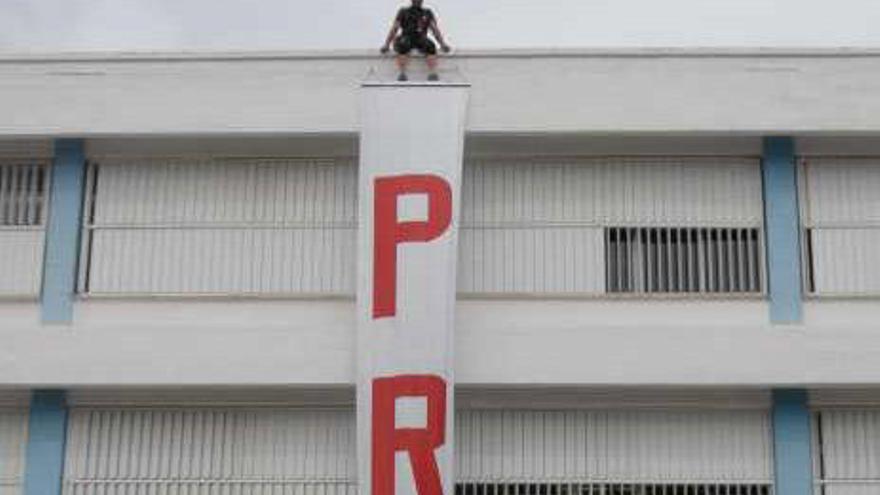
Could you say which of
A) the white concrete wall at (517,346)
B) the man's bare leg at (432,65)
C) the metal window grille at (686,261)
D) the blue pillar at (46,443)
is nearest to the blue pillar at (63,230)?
the white concrete wall at (517,346)

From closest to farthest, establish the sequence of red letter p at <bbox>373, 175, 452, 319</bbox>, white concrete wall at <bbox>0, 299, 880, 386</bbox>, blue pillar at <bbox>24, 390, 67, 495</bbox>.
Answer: red letter p at <bbox>373, 175, 452, 319</bbox> < white concrete wall at <bbox>0, 299, 880, 386</bbox> < blue pillar at <bbox>24, 390, 67, 495</bbox>

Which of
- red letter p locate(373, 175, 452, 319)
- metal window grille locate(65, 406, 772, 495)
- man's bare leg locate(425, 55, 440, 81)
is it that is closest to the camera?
red letter p locate(373, 175, 452, 319)

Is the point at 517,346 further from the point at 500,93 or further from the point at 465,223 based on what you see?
the point at 500,93

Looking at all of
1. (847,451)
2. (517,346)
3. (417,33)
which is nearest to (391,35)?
(417,33)

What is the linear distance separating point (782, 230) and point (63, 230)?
Result: 8288 mm

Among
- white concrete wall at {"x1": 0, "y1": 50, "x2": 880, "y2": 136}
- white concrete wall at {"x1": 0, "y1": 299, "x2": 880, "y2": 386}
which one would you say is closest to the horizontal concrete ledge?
white concrete wall at {"x1": 0, "y1": 50, "x2": 880, "y2": 136}

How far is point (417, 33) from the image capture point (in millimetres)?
13648

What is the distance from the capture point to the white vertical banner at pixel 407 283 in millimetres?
12461

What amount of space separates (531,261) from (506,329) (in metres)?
1.05

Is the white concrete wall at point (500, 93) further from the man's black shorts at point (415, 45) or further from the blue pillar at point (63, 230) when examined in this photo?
the blue pillar at point (63, 230)

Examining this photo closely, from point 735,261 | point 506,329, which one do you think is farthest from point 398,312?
point 735,261

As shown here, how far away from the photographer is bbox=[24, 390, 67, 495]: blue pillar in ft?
44.5

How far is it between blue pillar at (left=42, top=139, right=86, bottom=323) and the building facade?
4cm

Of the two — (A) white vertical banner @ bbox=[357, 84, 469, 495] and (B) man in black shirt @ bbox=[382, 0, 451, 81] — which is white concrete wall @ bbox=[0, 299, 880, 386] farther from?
(B) man in black shirt @ bbox=[382, 0, 451, 81]
